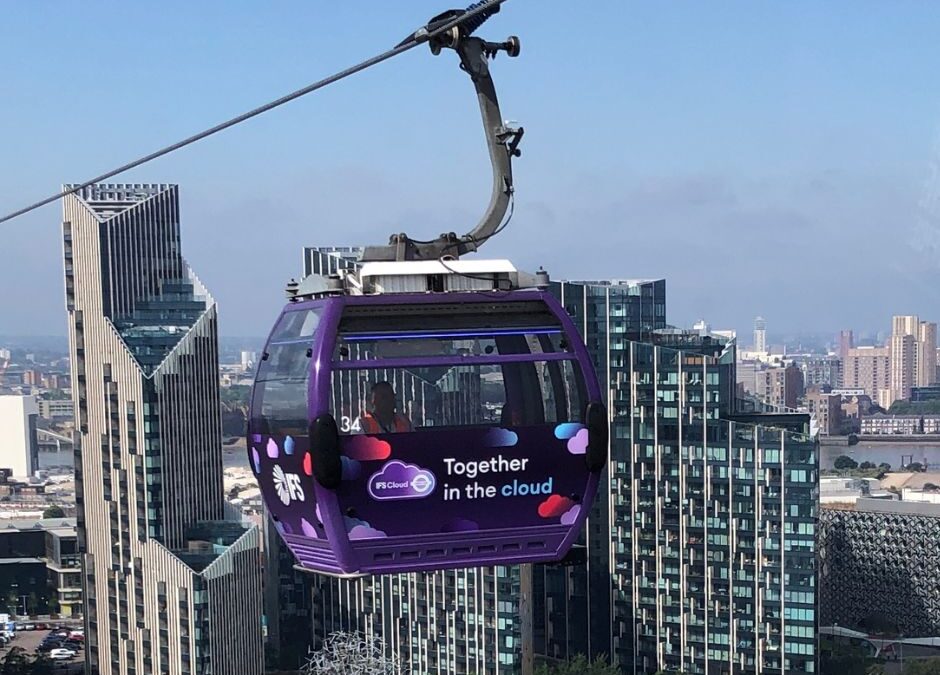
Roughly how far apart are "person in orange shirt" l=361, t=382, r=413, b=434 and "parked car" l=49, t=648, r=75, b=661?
37901mm

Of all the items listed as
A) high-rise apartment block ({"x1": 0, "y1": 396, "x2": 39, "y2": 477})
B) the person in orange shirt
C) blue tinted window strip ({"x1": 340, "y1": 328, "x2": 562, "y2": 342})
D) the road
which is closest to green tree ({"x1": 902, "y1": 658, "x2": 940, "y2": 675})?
the road

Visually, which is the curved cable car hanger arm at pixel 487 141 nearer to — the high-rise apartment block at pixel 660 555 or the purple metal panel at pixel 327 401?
the purple metal panel at pixel 327 401

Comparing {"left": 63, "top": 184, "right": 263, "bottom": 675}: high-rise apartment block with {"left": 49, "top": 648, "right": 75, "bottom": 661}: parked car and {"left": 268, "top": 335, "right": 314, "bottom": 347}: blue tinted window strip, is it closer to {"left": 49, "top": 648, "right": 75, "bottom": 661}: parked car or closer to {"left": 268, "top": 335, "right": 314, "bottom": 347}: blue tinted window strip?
{"left": 49, "top": 648, "right": 75, "bottom": 661}: parked car

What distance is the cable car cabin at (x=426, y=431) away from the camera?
16.6 ft

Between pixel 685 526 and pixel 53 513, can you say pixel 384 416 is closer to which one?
pixel 685 526

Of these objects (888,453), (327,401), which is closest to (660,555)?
(327,401)

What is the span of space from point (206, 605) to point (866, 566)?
78.7 ft

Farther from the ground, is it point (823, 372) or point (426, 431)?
point (426, 431)

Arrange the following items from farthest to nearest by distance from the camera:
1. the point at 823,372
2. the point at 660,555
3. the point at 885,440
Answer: the point at 823,372 < the point at 885,440 < the point at 660,555

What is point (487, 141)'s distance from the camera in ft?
17.3

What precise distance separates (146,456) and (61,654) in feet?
39.5

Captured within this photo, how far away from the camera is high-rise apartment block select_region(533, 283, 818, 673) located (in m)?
31.3

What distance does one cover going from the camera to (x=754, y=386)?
97.6 metres

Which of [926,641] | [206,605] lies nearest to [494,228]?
[206,605]
